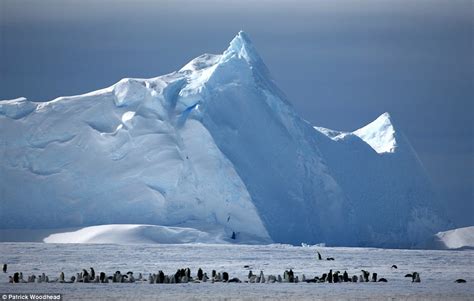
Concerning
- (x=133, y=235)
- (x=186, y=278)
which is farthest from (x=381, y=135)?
(x=186, y=278)

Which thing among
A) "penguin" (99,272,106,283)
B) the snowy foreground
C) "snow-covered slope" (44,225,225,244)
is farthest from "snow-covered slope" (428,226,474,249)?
"penguin" (99,272,106,283)

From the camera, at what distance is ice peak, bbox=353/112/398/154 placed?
6850 cm

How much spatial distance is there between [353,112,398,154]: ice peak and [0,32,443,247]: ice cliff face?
5.66 m

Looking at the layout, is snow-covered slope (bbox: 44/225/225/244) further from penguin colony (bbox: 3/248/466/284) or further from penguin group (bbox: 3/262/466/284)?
penguin group (bbox: 3/262/466/284)

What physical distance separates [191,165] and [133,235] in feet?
18.4

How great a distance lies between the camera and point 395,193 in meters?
64.4

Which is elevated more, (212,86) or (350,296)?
(212,86)

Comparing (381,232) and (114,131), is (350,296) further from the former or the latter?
(381,232)

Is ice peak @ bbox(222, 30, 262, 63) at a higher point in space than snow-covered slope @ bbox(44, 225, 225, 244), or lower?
higher

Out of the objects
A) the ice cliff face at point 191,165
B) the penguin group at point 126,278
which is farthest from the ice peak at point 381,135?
the penguin group at point 126,278

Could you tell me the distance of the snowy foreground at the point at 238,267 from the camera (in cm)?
2995

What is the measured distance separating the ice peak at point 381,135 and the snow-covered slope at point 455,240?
882cm

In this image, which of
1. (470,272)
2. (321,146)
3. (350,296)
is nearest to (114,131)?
(321,146)

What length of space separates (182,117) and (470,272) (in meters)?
21.3
